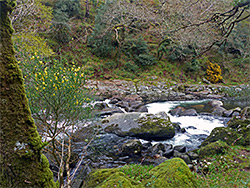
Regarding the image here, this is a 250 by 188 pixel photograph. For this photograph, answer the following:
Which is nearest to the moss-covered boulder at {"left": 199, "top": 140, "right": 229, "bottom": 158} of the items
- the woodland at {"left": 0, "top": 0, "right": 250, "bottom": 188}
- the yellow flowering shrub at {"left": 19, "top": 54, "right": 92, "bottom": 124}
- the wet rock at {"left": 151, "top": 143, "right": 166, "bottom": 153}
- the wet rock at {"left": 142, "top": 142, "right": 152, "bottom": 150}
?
the woodland at {"left": 0, "top": 0, "right": 250, "bottom": 188}

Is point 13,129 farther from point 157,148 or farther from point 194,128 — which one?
point 194,128

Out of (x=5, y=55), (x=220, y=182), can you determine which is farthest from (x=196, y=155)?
(x=5, y=55)

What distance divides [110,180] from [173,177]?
4.24 feet

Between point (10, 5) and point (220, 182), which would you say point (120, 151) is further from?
point (10, 5)

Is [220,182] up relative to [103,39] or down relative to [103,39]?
down

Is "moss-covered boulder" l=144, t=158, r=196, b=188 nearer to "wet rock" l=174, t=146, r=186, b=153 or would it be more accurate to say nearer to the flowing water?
"wet rock" l=174, t=146, r=186, b=153

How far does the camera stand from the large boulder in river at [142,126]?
8.80 meters

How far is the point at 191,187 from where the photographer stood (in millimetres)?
3207

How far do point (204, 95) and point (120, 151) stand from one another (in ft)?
61.1

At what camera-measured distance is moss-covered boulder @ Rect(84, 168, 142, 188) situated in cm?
283

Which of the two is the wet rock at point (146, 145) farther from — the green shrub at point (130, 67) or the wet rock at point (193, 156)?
the green shrub at point (130, 67)

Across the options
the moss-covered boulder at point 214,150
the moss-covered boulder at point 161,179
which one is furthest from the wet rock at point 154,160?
the moss-covered boulder at point 161,179

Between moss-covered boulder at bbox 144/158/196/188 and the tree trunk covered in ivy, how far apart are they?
7.24 feet

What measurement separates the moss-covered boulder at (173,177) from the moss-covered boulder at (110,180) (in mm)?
418
